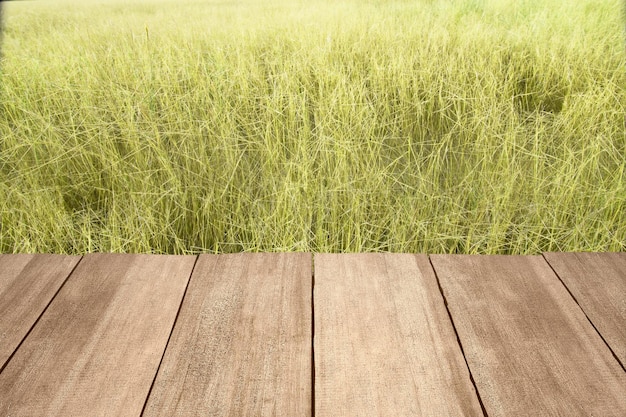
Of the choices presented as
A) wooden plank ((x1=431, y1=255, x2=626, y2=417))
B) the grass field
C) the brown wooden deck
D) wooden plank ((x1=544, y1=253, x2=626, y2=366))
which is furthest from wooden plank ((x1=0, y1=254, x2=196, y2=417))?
wooden plank ((x1=544, y1=253, x2=626, y2=366))

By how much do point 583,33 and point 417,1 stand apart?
3.11ft

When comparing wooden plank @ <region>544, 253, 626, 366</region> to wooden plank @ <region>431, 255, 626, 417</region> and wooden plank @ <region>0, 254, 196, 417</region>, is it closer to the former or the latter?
wooden plank @ <region>431, 255, 626, 417</region>

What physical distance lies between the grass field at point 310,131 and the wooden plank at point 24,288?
0.64 feet

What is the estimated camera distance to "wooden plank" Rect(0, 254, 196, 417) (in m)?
1.01

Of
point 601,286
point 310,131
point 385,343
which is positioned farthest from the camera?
point 310,131

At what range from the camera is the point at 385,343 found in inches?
44.8

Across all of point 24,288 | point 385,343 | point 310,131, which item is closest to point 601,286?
point 385,343

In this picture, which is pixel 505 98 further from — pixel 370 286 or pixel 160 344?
pixel 160 344

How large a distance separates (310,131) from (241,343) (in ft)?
3.48

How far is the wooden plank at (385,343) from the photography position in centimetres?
100

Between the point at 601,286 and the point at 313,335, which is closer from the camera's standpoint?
the point at 313,335

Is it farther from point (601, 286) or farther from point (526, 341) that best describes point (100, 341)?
point (601, 286)

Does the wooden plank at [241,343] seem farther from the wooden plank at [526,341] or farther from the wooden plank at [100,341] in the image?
the wooden plank at [526,341]

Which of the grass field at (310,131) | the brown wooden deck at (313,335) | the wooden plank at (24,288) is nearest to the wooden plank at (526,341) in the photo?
the brown wooden deck at (313,335)
